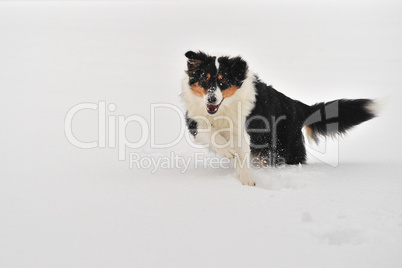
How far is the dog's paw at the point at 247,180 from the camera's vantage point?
379 cm

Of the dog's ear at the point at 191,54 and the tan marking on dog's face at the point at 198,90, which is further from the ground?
the dog's ear at the point at 191,54

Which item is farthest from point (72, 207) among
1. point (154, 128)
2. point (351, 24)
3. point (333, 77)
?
point (351, 24)

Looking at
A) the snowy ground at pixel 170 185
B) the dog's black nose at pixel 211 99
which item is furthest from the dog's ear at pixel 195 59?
the snowy ground at pixel 170 185

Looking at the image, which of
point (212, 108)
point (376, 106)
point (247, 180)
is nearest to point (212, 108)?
point (212, 108)

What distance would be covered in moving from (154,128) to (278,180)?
2.80m

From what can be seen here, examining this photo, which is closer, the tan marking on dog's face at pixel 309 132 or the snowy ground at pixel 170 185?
the snowy ground at pixel 170 185

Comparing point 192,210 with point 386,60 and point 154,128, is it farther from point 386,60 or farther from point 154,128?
point 386,60

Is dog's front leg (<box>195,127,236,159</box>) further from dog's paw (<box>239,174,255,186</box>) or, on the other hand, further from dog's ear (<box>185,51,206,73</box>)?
dog's ear (<box>185,51,206,73</box>)

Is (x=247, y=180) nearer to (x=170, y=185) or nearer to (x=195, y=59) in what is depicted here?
(x=170, y=185)

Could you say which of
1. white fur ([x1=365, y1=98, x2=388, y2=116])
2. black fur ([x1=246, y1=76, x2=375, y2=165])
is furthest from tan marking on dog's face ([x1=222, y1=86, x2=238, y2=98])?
white fur ([x1=365, y1=98, x2=388, y2=116])

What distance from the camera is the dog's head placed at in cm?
425

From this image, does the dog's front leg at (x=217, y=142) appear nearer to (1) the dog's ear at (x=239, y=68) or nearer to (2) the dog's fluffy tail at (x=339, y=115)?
(1) the dog's ear at (x=239, y=68)

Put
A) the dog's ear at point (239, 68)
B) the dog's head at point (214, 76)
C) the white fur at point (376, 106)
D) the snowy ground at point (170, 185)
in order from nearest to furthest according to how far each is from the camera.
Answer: the snowy ground at point (170, 185) → the dog's head at point (214, 76) → the dog's ear at point (239, 68) → the white fur at point (376, 106)

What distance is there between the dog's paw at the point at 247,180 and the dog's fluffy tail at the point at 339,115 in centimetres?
155
